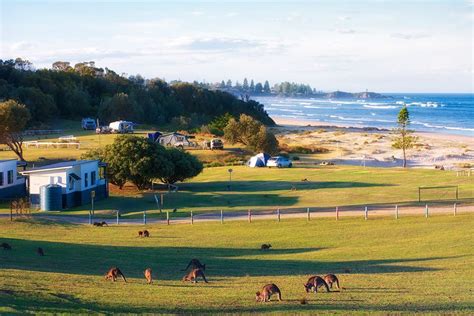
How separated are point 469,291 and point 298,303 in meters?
5.03

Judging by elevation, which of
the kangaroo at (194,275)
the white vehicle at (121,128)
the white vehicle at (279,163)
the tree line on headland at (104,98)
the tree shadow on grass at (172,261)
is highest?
the tree line on headland at (104,98)

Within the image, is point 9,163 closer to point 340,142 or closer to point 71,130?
point 71,130

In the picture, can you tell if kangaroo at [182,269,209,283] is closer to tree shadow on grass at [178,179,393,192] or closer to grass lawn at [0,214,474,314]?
grass lawn at [0,214,474,314]

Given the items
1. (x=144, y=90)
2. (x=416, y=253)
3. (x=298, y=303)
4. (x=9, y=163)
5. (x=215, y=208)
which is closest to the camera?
(x=298, y=303)

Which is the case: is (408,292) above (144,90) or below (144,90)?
below

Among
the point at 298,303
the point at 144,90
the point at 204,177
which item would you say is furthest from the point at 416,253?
the point at 144,90

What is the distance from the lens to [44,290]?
675 inches

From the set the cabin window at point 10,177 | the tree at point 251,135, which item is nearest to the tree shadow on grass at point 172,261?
the cabin window at point 10,177

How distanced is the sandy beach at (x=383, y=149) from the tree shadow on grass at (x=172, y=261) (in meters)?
46.4

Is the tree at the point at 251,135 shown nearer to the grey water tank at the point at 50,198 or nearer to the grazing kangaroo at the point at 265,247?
the grey water tank at the point at 50,198

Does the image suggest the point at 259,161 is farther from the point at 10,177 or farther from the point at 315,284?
the point at 315,284

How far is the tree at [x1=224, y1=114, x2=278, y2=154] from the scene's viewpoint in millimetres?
80875

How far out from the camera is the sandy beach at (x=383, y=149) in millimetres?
79875

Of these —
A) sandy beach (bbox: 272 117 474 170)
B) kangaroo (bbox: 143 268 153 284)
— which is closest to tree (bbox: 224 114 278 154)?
sandy beach (bbox: 272 117 474 170)
